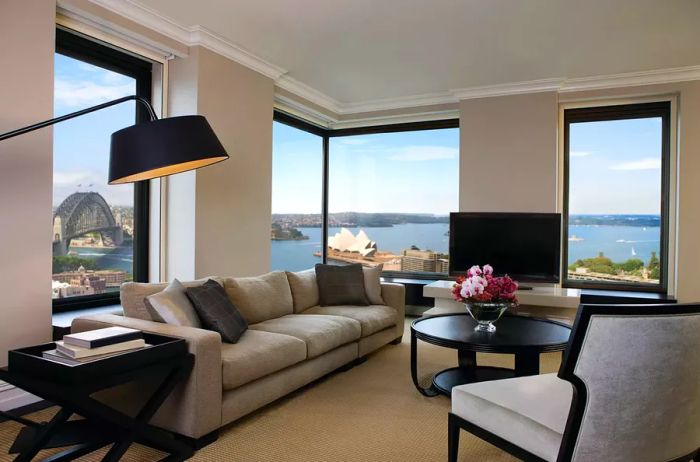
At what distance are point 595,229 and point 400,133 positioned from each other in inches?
109

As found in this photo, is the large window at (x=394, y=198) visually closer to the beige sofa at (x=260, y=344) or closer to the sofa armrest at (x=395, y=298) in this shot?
the sofa armrest at (x=395, y=298)

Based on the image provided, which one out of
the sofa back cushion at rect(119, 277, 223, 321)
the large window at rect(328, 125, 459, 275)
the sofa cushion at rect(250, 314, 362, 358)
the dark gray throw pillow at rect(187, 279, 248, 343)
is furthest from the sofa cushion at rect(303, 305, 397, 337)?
the large window at rect(328, 125, 459, 275)

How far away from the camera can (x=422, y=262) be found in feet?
21.9

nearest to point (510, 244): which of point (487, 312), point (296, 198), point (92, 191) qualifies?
point (487, 312)

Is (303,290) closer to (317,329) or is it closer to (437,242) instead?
(317,329)

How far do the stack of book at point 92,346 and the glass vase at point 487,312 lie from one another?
2112 millimetres

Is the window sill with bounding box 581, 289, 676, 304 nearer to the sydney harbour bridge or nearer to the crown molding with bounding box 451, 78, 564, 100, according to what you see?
the crown molding with bounding box 451, 78, 564, 100

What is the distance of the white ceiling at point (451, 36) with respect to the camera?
3.68m

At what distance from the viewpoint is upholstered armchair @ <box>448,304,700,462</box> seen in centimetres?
157

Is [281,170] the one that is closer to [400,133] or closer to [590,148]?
[400,133]

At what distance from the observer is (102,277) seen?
155 inches

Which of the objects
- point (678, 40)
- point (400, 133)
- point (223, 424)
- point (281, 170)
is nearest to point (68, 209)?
point (223, 424)

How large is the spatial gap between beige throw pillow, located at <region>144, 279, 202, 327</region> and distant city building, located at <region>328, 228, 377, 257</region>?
4.20 metres

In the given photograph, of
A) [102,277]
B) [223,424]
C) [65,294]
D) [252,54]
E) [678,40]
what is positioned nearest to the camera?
[223,424]
